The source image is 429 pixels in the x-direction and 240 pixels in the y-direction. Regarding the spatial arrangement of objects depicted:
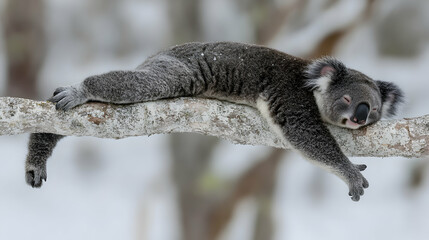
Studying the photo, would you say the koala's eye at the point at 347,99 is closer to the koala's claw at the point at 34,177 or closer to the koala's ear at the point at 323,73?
the koala's ear at the point at 323,73

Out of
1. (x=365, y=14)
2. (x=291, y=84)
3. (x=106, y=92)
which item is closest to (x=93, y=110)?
(x=106, y=92)

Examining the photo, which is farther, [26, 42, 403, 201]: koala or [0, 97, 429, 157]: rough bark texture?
→ [26, 42, 403, 201]: koala

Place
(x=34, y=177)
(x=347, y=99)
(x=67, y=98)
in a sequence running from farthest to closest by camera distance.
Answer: (x=347, y=99), (x=34, y=177), (x=67, y=98)

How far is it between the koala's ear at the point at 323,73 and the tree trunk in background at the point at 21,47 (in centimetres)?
764

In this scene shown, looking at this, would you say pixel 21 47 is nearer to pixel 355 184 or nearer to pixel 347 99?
pixel 347 99

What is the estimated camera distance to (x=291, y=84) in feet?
16.1

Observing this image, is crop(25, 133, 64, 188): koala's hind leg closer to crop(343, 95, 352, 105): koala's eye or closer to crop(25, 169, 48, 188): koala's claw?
crop(25, 169, 48, 188): koala's claw

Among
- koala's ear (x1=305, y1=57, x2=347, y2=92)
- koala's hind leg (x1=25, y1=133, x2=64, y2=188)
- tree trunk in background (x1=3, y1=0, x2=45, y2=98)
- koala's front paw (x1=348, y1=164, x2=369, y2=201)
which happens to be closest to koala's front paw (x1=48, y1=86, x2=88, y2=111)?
koala's hind leg (x1=25, y1=133, x2=64, y2=188)

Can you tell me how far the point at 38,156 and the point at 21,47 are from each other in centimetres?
744

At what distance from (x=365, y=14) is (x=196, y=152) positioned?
3.10 meters

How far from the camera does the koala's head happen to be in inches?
181

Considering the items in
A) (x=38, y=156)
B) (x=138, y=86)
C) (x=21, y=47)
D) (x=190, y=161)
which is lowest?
(x=38, y=156)

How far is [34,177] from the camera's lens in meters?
4.49

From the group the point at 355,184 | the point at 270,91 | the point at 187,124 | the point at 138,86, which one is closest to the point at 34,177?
the point at 138,86
